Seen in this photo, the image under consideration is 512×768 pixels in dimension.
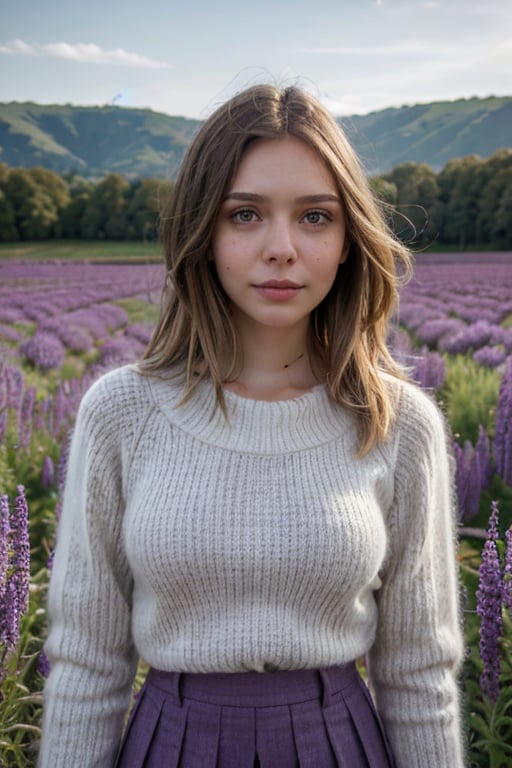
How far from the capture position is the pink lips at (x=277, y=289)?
144cm

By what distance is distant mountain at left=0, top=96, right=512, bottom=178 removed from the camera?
357 centimetres

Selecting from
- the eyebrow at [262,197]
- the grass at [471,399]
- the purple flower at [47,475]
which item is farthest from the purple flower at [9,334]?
the eyebrow at [262,197]

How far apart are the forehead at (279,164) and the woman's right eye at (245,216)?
47 mm

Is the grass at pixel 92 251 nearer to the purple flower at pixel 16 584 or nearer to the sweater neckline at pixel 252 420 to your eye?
the purple flower at pixel 16 584

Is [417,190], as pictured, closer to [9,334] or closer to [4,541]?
[9,334]

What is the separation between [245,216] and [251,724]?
38.8 inches

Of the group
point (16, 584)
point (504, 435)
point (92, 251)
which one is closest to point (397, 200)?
point (504, 435)

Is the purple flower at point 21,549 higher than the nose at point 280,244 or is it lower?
lower

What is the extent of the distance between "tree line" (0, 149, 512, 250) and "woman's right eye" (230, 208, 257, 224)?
2160 mm

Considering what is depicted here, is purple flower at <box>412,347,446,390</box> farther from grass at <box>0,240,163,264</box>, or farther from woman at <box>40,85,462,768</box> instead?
woman at <box>40,85,462,768</box>

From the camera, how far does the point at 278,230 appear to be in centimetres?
140

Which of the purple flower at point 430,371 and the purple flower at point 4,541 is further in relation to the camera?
the purple flower at point 430,371

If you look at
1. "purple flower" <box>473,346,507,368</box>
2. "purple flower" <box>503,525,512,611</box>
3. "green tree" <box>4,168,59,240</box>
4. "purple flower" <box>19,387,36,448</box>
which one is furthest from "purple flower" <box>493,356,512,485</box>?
"green tree" <box>4,168,59,240</box>

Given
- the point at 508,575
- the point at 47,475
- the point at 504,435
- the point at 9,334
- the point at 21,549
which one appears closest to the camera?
the point at 21,549
